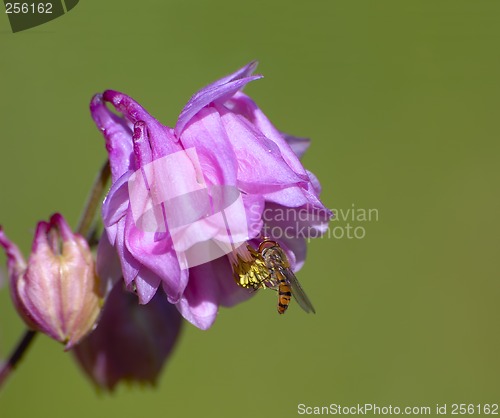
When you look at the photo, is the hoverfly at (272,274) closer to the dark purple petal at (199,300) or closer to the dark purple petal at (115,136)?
the dark purple petal at (199,300)

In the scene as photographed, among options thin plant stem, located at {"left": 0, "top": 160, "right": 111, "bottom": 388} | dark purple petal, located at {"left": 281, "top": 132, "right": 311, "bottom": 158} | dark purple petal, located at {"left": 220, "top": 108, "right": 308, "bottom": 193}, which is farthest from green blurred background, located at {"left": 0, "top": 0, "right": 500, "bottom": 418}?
dark purple petal, located at {"left": 220, "top": 108, "right": 308, "bottom": 193}

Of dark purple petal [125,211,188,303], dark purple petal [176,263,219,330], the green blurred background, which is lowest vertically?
the green blurred background

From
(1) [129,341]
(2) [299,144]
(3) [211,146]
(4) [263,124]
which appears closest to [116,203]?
(3) [211,146]

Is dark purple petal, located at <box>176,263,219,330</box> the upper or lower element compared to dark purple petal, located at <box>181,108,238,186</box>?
lower

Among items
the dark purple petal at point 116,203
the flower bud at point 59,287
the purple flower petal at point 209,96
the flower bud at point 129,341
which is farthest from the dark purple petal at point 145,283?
the flower bud at point 129,341

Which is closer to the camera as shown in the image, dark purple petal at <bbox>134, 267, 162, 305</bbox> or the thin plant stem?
dark purple petal at <bbox>134, 267, 162, 305</bbox>

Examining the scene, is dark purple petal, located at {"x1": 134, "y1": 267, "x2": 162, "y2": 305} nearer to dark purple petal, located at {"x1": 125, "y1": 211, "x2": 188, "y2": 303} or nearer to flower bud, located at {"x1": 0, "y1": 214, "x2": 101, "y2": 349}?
dark purple petal, located at {"x1": 125, "y1": 211, "x2": 188, "y2": 303}
